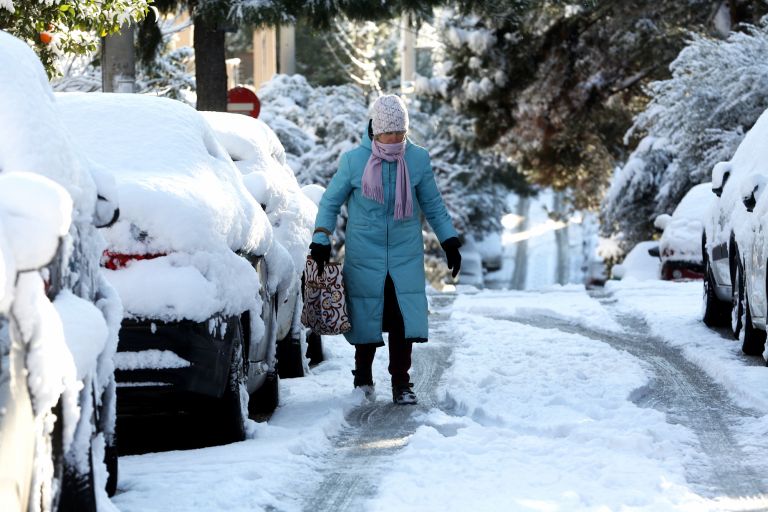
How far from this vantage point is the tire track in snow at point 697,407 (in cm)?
641

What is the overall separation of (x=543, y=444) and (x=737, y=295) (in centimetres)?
494

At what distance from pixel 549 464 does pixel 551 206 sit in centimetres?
7098

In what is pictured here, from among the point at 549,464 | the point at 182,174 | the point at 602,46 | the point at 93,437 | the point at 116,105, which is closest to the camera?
the point at 93,437

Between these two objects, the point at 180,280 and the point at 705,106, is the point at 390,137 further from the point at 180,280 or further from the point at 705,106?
the point at 705,106

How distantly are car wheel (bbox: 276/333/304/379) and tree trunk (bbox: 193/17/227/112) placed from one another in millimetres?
7734

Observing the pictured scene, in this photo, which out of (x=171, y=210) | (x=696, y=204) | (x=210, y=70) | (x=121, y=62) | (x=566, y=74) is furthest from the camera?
(x=566, y=74)

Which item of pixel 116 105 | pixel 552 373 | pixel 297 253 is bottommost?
pixel 552 373

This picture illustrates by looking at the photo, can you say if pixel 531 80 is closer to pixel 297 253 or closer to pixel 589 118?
pixel 589 118

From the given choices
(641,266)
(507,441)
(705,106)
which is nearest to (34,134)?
(507,441)

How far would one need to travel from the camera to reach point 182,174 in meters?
7.76

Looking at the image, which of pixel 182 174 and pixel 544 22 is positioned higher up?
pixel 544 22

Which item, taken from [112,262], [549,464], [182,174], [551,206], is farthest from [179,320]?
[551,206]

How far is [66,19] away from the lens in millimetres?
11586

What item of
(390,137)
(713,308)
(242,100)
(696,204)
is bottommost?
(713,308)
